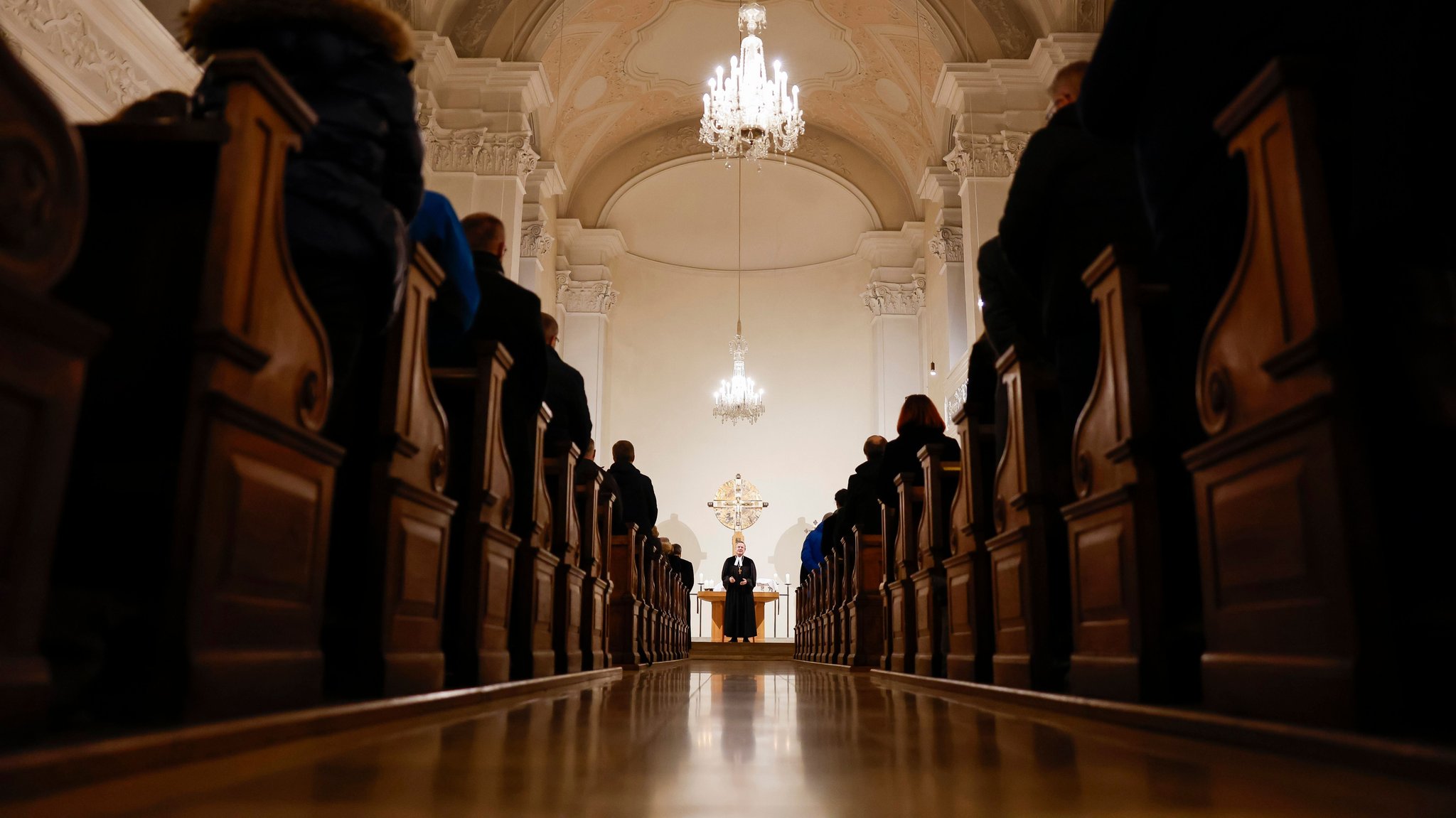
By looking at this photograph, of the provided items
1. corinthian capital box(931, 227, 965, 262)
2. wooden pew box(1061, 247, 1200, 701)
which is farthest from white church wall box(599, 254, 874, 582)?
wooden pew box(1061, 247, 1200, 701)

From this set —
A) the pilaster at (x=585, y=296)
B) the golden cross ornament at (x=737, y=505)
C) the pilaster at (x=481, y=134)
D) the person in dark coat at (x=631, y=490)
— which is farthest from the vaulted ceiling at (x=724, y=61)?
the person in dark coat at (x=631, y=490)

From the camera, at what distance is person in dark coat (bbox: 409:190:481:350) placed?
2.98 metres

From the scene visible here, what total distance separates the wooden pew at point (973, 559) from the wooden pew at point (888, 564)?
1.58 meters

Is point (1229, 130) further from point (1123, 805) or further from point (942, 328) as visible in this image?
point (942, 328)

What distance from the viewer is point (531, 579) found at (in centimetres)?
367

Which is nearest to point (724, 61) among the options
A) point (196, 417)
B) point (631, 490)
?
point (631, 490)

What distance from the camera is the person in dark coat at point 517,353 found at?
140 inches

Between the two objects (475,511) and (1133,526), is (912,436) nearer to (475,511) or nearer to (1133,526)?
(475,511)

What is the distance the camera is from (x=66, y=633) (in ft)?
4.73

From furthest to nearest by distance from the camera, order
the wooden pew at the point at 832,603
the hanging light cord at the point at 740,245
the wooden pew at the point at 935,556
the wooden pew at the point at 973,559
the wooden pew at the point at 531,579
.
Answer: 1. the hanging light cord at the point at 740,245
2. the wooden pew at the point at 832,603
3. the wooden pew at the point at 935,556
4. the wooden pew at the point at 531,579
5. the wooden pew at the point at 973,559

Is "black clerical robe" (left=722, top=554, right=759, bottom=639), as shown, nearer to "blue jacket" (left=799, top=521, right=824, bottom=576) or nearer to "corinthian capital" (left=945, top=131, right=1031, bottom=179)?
"blue jacket" (left=799, top=521, right=824, bottom=576)

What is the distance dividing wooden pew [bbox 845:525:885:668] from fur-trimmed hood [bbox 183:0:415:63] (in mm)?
5096

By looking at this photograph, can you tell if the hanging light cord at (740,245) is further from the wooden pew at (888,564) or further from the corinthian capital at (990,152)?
the wooden pew at (888,564)

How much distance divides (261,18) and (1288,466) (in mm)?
2024
